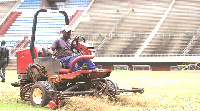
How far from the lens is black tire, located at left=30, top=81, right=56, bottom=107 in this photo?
29.5ft

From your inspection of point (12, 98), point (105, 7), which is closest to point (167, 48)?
point (105, 7)

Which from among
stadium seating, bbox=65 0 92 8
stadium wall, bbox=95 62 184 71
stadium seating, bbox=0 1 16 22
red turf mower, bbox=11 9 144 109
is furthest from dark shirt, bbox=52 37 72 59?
stadium seating, bbox=0 1 16 22

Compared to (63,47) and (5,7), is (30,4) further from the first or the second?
(63,47)

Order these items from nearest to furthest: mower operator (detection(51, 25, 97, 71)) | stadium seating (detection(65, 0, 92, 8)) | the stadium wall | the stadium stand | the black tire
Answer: the black tire
mower operator (detection(51, 25, 97, 71))
the stadium wall
the stadium stand
stadium seating (detection(65, 0, 92, 8))

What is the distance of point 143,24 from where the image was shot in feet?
162

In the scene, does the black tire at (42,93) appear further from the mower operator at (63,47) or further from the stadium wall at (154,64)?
the stadium wall at (154,64)

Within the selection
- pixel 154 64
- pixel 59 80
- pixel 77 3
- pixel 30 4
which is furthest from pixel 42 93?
pixel 30 4

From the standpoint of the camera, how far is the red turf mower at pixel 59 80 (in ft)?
29.7

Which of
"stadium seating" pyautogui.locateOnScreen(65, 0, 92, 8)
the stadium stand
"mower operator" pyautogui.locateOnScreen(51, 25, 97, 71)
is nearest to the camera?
"mower operator" pyautogui.locateOnScreen(51, 25, 97, 71)

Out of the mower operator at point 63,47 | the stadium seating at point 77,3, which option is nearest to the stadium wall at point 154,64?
the stadium seating at point 77,3

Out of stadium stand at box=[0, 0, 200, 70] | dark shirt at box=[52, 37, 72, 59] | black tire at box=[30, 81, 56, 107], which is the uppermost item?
stadium stand at box=[0, 0, 200, 70]

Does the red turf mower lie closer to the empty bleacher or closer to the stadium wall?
the stadium wall

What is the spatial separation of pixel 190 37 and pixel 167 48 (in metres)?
3.77

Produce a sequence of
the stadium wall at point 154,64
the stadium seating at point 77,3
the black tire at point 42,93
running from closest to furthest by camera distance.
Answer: the black tire at point 42,93 → the stadium wall at point 154,64 → the stadium seating at point 77,3
